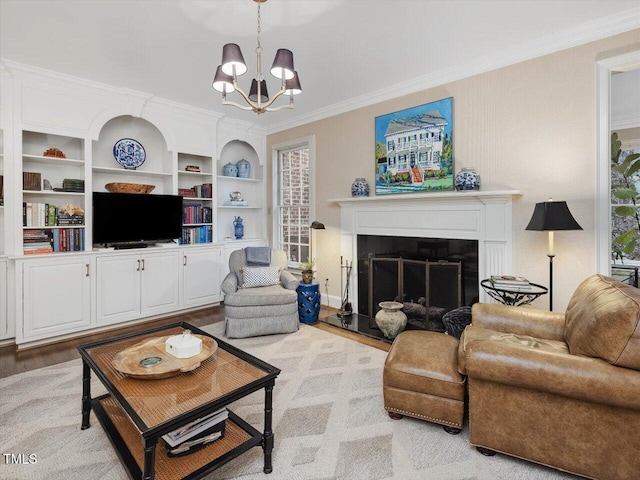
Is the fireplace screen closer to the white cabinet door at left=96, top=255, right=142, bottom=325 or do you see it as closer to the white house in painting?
the white house in painting

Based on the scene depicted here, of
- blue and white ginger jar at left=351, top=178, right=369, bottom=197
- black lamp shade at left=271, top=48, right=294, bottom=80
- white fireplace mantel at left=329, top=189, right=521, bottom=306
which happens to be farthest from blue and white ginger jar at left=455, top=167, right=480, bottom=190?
black lamp shade at left=271, top=48, right=294, bottom=80

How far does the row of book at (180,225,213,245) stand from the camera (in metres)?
4.53

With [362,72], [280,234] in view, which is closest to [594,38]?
[362,72]

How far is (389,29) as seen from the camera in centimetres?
265

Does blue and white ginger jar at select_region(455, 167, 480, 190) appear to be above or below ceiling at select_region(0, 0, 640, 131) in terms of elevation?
below

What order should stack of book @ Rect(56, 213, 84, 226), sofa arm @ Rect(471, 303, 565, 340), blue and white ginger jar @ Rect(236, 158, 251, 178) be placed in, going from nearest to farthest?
sofa arm @ Rect(471, 303, 565, 340) < stack of book @ Rect(56, 213, 84, 226) < blue and white ginger jar @ Rect(236, 158, 251, 178)

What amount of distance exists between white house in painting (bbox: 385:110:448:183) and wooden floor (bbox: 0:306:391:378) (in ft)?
→ 5.91

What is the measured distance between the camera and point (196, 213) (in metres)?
4.67

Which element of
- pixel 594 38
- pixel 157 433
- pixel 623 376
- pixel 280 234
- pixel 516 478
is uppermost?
pixel 594 38

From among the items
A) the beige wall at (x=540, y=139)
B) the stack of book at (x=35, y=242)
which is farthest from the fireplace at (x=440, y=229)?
the stack of book at (x=35, y=242)

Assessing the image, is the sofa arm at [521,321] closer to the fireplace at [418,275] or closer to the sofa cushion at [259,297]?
the fireplace at [418,275]

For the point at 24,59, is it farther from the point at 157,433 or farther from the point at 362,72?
the point at 157,433

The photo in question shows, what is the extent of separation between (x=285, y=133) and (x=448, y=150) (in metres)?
2.65

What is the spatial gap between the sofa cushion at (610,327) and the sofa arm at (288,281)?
257 cm
